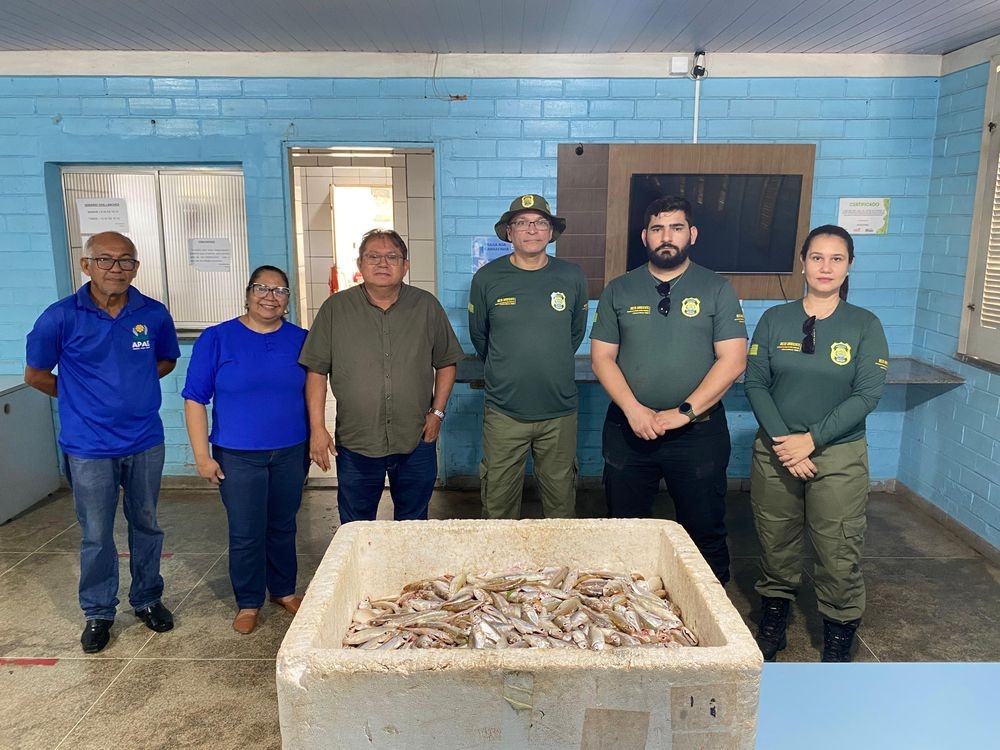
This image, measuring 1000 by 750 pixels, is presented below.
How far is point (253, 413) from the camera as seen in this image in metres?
2.78

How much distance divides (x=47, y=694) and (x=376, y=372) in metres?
1.72

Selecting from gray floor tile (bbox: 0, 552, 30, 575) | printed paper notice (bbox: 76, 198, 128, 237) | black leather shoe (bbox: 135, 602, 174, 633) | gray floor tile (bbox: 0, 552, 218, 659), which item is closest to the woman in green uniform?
black leather shoe (bbox: 135, 602, 174, 633)

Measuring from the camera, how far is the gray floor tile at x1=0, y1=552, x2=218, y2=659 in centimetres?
294

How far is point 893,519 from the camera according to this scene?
4309mm

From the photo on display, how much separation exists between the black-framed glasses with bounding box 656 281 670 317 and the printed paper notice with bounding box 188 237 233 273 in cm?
311

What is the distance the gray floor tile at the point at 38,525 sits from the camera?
3.94 m

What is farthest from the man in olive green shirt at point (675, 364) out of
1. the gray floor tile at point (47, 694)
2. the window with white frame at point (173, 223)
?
the window with white frame at point (173, 223)

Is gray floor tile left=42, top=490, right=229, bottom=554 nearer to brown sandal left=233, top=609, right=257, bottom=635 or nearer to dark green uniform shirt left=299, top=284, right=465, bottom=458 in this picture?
brown sandal left=233, top=609, right=257, bottom=635

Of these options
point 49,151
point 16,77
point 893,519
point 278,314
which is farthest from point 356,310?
point 893,519

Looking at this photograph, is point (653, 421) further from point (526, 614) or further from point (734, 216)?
point (734, 216)

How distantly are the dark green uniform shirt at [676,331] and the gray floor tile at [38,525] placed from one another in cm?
348

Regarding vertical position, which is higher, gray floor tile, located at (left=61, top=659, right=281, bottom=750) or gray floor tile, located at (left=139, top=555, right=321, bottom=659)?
gray floor tile, located at (left=61, top=659, right=281, bottom=750)

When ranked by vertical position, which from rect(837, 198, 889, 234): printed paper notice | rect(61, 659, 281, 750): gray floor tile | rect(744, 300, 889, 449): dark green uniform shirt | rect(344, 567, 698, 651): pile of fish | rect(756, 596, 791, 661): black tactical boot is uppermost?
rect(837, 198, 889, 234): printed paper notice

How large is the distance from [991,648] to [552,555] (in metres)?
2.27
